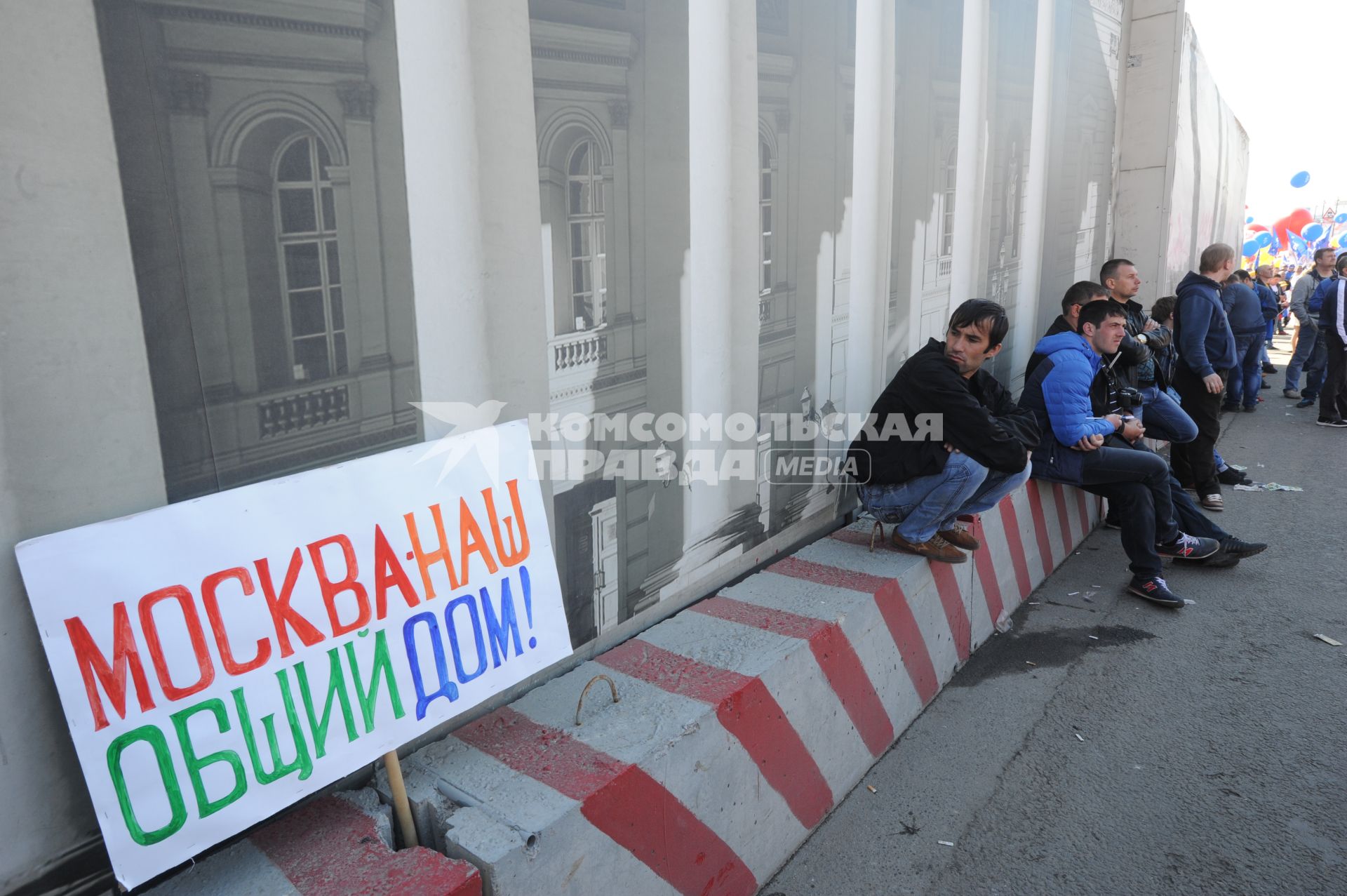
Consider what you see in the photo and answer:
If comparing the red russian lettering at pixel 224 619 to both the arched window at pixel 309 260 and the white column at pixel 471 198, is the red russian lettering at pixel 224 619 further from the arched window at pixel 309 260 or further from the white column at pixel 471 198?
the white column at pixel 471 198

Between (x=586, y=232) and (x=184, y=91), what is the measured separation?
130 centimetres

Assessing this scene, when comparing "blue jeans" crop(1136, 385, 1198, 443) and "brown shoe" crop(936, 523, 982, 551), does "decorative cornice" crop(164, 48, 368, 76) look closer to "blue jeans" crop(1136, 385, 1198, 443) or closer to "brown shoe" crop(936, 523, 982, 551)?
"brown shoe" crop(936, 523, 982, 551)

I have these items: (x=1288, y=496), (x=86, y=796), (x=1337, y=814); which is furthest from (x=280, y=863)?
(x=1288, y=496)

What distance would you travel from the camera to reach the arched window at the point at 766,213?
3.88m

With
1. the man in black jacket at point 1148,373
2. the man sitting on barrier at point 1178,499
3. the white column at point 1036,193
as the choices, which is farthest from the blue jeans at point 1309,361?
the man sitting on barrier at point 1178,499

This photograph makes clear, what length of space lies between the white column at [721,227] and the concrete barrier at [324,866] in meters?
1.74

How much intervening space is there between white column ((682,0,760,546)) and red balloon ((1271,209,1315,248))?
96.4ft

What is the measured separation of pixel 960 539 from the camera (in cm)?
457

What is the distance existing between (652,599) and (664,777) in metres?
0.98

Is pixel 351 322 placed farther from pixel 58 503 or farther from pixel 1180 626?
pixel 1180 626

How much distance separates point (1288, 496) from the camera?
7328 mm

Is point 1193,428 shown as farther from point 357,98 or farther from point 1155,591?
point 357,98

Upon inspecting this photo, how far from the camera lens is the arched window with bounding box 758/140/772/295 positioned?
3.88 metres

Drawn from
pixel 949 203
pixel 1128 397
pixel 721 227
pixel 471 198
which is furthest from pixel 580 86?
pixel 1128 397
